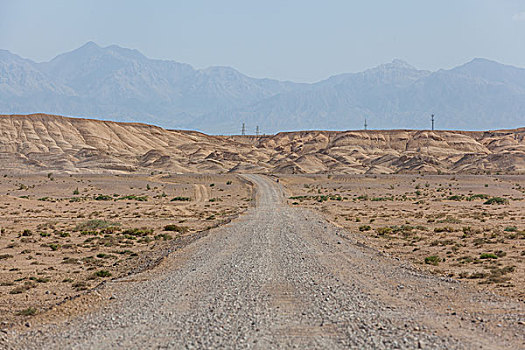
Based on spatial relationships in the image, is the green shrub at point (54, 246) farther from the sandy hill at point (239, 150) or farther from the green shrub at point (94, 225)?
the sandy hill at point (239, 150)

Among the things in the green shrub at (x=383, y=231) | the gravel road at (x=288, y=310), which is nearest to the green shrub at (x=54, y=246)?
the gravel road at (x=288, y=310)

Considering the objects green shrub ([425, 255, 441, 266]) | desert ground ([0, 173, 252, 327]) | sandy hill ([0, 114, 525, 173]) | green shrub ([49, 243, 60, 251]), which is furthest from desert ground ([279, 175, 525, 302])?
sandy hill ([0, 114, 525, 173])

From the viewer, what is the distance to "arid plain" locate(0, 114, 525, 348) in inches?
754

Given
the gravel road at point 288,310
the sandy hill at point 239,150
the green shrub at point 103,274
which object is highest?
the sandy hill at point 239,150

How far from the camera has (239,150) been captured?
517 ft

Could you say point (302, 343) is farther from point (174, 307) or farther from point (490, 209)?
point (490, 209)

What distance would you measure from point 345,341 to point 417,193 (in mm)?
58951

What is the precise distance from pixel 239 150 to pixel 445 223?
122m

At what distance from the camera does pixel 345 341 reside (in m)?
10.8

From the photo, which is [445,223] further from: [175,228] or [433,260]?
[175,228]

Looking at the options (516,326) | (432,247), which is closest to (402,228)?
(432,247)

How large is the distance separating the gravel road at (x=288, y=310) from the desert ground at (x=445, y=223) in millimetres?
2091

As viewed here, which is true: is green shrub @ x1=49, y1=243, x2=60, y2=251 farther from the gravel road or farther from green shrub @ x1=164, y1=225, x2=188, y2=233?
green shrub @ x1=164, y1=225, x2=188, y2=233

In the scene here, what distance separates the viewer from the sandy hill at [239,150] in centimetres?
11738
